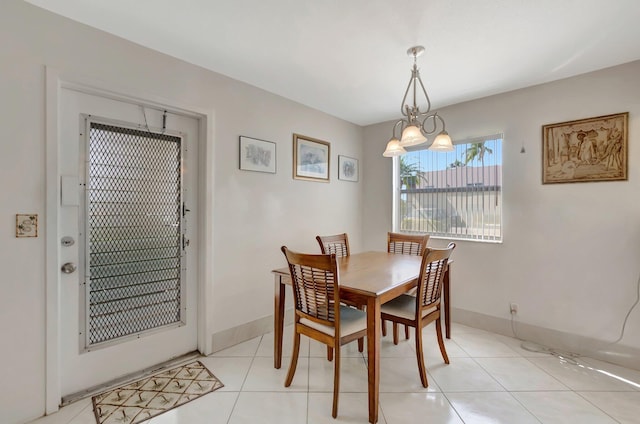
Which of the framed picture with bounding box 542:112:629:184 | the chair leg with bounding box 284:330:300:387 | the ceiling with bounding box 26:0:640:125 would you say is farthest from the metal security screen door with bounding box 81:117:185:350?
Answer: the framed picture with bounding box 542:112:629:184

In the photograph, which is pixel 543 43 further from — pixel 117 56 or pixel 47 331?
pixel 47 331

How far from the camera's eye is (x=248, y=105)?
2715mm

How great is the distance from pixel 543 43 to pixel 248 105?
7.88ft

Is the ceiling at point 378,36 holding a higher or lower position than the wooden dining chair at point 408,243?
higher

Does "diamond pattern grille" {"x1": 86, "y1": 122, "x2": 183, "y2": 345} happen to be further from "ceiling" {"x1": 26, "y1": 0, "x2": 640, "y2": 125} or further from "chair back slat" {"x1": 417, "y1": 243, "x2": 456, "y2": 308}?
"chair back slat" {"x1": 417, "y1": 243, "x2": 456, "y2": 308}

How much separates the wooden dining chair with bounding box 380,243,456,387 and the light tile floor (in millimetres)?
216

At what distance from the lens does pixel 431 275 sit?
2.03m

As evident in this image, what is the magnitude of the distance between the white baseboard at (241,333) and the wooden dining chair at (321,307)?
0.83 meters

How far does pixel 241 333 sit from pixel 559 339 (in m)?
2.92

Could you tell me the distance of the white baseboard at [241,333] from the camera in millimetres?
2500

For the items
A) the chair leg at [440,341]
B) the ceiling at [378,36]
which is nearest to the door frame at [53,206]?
the ceiling at [378,36]

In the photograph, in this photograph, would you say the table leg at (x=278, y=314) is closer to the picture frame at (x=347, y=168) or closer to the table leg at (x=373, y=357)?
the table leg at (x=373, y=357)

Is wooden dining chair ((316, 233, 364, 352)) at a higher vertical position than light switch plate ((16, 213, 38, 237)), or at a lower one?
lower

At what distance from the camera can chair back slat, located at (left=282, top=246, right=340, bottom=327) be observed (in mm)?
1659
